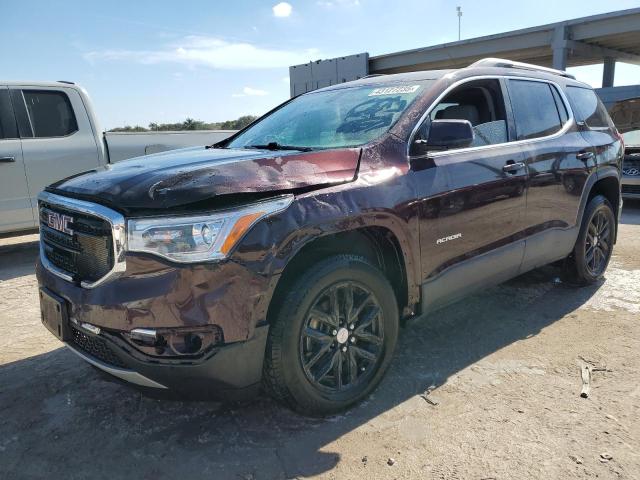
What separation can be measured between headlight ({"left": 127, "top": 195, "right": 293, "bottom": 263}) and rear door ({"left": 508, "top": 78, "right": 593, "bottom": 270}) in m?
2.48

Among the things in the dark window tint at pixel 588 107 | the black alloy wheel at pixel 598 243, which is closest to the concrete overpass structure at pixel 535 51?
the dark window tint at pixel 588 107

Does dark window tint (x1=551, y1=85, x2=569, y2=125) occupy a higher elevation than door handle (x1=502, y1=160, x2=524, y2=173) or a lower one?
higher

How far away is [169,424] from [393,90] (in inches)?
96.6

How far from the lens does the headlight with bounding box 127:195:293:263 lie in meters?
2.29

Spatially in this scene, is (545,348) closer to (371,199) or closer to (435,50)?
(371,199)

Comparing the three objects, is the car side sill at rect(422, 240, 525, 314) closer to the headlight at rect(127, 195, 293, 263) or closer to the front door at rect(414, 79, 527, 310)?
the front door at rect(414, 79, 527, 310)

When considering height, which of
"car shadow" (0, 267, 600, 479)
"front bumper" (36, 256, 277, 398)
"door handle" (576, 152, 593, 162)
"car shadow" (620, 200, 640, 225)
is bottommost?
"car shadow" (620, 200, 640, 225)

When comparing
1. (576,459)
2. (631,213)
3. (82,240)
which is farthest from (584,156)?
(631,213)

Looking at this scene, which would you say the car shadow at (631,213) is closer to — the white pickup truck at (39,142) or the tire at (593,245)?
the tire at (593,245)

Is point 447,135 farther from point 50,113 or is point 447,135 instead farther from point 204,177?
point 50,113

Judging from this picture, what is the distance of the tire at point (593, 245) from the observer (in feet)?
15.5

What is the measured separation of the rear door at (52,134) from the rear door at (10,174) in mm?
70

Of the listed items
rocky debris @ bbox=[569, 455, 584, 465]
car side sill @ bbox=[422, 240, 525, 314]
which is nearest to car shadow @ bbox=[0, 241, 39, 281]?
car side sill @ bbox=[422, 240, 525, 314]

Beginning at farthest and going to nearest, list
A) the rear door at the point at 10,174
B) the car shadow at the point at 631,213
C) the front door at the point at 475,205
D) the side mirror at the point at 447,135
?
the car shadow at the point at 631,213 → the rear door at the point at 10,174 → the front door at the point at 475,205 → the side mirror at the point at 447,135
